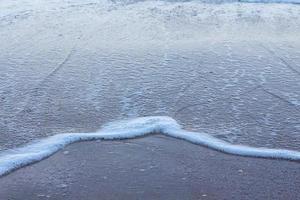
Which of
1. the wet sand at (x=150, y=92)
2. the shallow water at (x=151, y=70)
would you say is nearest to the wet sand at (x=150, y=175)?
the wet sand at (x=150, y=92)

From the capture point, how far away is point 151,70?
18.0 ft

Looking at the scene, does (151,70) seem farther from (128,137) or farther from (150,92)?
(128,137)

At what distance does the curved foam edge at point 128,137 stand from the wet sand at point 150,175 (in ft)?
0.23

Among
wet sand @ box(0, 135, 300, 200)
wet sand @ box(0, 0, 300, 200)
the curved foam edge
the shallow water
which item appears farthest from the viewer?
the shallow water

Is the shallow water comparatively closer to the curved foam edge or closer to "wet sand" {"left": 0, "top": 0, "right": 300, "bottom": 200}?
"wet sand" {"left": 0, "top": 0, "right": 300, "bottom": 200}

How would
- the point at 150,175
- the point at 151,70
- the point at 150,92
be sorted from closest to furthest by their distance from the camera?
the point at 150,175 < the point at 150,92 < the point at 151,70

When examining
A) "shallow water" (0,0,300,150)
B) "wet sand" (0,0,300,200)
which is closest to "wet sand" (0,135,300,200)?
"wet sand" (0,0,300,200)

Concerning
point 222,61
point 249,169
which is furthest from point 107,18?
point 249,169

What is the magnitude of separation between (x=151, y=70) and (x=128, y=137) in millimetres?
1660

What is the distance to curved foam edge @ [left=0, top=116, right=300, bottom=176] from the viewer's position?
3600 millimetres

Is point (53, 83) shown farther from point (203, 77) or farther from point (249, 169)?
point (249, 169)

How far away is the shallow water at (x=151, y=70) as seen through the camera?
427 centimetres

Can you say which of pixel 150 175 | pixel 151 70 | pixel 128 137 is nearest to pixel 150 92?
pixel 151 70

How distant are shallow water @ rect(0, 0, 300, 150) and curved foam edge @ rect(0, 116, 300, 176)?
0.38 ft
